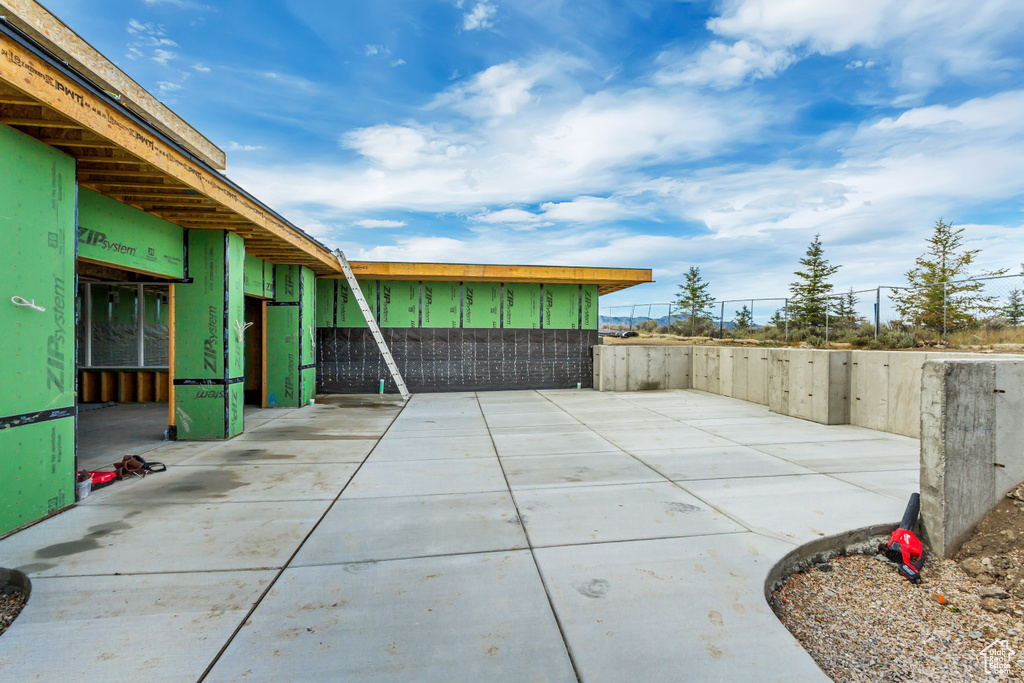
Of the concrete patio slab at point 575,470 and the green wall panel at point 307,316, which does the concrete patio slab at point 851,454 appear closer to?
the concrete patio slab at point 575,470

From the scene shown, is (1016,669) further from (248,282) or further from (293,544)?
(248,282)

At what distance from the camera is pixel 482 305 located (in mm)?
16844

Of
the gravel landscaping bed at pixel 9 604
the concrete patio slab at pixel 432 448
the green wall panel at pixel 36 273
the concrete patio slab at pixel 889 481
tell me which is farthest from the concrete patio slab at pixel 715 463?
the green wall panel at pixel 36 273

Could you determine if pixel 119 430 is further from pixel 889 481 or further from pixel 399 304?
pixel 889 481

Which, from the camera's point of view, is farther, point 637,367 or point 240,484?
point 637,367

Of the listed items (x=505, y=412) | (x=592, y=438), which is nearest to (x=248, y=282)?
(x=505, y=412)

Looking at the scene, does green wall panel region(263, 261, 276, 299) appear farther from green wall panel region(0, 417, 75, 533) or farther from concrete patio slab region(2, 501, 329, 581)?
concrete patio slab region(2, 501, 329, 581)

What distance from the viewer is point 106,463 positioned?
6.98 metres

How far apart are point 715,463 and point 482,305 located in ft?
36.2

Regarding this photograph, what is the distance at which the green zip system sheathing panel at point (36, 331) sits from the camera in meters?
4.47

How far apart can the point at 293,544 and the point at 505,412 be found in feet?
26.0

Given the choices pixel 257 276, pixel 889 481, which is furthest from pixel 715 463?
pixel 257 276

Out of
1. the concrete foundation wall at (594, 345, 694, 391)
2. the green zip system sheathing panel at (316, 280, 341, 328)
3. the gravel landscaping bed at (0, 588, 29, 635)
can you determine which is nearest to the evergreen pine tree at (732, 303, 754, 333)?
the concrete foundation wall at (594, 345, 694, 391)

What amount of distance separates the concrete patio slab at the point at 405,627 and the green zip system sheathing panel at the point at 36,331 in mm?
3169
